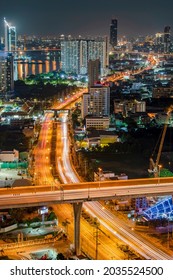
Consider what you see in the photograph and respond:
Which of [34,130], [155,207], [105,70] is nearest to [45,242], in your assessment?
[155,207]

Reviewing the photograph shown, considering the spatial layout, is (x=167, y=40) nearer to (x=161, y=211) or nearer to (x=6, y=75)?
(x=6, y=75)

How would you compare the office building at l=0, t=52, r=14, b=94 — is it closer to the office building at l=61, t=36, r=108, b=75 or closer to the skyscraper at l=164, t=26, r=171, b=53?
the office building at l=61, t=36, r=108, b=75

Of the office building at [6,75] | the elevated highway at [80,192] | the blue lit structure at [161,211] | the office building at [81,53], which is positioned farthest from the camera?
the office building at [81,53]

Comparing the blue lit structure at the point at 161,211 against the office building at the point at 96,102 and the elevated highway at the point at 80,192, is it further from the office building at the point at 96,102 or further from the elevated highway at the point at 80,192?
the office building at the point at 96,102

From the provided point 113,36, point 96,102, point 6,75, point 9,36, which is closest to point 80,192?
point 96,102

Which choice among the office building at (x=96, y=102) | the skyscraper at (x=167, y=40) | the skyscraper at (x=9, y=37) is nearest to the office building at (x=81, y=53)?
the skyscraper at (x=9, y=37)

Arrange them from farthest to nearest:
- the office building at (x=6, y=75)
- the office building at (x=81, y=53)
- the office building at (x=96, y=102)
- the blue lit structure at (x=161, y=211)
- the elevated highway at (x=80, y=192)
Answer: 1. the office building at (x=81, y=53)
2. the office building at (x=6, y=75)
3. the office building at (x=96, y=102)
4. the blue lit structure at (x=161, y=211)
5. the elevated highway at (x=80, y=192)

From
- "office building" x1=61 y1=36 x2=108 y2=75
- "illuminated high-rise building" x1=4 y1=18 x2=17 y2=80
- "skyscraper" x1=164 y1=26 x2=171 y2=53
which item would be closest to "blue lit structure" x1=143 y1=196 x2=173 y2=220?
"office building" x1=61 y1=36 x2=108 y2=75
